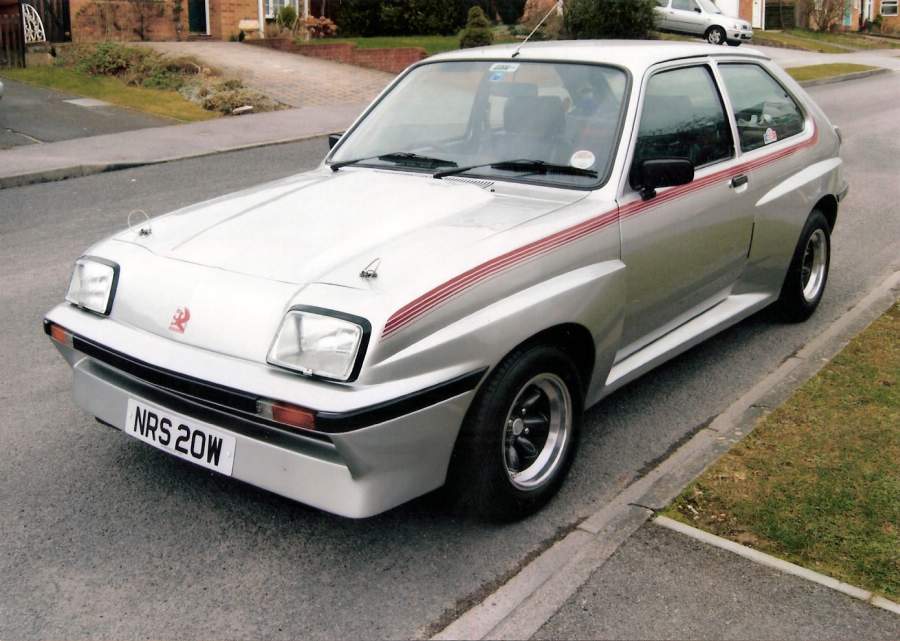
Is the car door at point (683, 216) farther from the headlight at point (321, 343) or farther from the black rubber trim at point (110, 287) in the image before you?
the black rubber trim at point (110, 287)

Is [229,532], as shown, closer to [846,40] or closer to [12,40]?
[12,40]

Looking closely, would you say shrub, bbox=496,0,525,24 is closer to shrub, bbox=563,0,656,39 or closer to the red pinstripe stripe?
shrub, bbox=563,0,656,39

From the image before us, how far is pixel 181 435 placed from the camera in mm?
3586

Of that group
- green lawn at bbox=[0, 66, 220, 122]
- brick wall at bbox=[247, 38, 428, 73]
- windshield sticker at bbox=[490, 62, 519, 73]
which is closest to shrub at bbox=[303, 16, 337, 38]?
brick wall at bbox=[247, 38, 428, 73]

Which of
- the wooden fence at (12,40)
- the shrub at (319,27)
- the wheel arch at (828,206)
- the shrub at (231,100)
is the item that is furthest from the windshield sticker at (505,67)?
the shrub at (319,27)

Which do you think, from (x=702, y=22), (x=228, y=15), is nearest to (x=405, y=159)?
(x=228, y=15)

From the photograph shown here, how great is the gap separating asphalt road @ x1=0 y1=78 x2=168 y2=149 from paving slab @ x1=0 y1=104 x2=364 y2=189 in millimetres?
502

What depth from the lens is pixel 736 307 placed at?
5.36 metres

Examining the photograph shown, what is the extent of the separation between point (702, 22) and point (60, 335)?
1241 inches

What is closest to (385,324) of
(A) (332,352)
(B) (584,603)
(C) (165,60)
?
(A) (332,352)

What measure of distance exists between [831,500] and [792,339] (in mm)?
2241

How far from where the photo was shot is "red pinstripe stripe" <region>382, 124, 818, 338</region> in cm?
331

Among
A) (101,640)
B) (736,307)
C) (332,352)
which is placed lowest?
(101,640)

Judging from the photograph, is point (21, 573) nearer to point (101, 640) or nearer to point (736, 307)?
point (101, 640)
